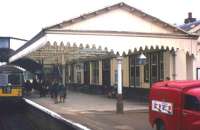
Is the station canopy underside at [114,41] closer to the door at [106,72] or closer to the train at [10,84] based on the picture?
the train at [10,84]

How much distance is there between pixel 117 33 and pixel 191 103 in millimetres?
11995

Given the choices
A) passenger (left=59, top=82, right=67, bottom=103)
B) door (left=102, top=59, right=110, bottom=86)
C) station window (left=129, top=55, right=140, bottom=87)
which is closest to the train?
passenger (left=59, top=82, right=67, bottom=103)

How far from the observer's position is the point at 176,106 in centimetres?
1359

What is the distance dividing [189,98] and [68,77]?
48.7 metres

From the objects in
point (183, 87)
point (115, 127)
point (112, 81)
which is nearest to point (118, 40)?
point (115, 127)

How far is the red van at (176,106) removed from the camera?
12852 mm

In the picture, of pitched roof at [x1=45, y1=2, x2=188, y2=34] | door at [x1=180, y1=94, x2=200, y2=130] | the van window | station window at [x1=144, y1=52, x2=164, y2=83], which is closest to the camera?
door at [x1=180, y1=94, x2=200, y2=130]

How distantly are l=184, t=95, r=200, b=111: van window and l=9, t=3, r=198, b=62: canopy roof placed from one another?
11116 mm

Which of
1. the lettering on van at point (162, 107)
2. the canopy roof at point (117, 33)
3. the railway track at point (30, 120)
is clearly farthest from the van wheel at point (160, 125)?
the canopy roof at point (117, 33)

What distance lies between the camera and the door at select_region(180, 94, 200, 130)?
494 inches

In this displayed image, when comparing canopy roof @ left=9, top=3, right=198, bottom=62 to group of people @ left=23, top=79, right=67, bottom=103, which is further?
group of people @ left=23, top=79, right=67, bottom=103

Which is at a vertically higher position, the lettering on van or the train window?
the train window

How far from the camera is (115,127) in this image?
59.6 feet

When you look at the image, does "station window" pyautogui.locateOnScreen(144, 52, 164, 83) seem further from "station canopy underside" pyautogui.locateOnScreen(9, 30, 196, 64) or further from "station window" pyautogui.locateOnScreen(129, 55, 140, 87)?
"station canopy underside" pyautogui.locateOnScreen(9, 30, 196, 64)
